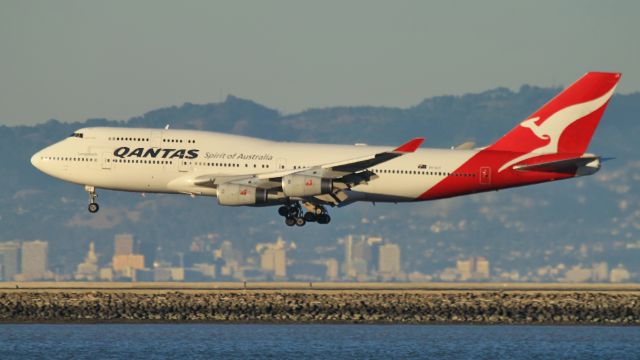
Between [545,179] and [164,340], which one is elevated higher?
[545,179]

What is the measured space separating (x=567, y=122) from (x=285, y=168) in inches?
607

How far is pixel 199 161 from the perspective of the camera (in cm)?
7288

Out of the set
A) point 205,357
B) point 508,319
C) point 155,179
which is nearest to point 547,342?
point 508,319

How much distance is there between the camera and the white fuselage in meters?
72.8

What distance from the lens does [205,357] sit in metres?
58.2

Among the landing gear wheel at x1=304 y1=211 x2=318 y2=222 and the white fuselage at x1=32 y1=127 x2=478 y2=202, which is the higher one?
the white fuselage at x1=32 y1=127 x2=478 y2=202

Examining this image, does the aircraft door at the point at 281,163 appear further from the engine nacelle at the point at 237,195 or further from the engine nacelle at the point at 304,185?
the engine nacelle at the point at 237,195

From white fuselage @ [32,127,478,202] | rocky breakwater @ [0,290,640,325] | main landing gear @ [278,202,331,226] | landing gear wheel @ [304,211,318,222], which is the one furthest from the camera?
landing gear wheel @ [304,211,318,222]

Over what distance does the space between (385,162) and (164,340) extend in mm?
16589

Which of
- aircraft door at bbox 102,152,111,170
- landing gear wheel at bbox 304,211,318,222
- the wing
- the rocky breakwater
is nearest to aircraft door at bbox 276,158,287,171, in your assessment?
the wing

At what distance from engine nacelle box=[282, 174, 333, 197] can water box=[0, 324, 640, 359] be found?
749 centimetres

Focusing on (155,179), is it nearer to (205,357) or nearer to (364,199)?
(364,199)

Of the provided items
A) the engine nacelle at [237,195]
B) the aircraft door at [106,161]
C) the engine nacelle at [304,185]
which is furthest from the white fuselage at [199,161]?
the engine nacelle at [304,185]

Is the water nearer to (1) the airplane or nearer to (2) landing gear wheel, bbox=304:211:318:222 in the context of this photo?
(1) the airplane
